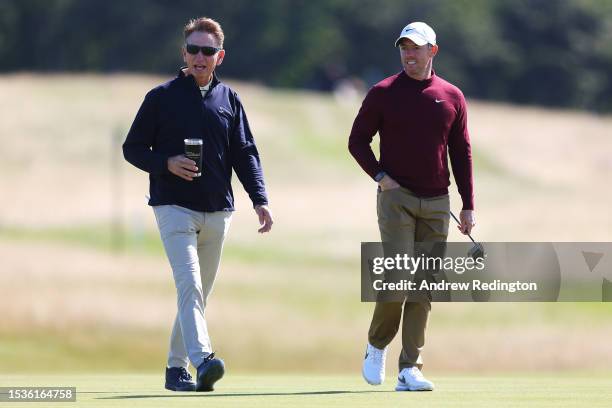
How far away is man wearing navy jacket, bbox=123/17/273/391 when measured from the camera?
34.1ft

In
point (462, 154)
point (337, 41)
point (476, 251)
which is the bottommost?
point (476, 251)

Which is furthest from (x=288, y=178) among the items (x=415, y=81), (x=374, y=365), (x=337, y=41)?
(x=337, y=41)

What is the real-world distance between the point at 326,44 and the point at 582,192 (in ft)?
158

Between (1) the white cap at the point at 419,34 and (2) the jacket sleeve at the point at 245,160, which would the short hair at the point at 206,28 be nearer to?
(2) the jacket sleeve at the point at 245,160

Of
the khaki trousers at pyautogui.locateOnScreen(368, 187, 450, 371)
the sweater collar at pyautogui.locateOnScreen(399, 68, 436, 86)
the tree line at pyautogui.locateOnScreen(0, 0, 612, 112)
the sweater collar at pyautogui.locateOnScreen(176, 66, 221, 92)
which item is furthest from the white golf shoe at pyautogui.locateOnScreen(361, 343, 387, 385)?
the tree line at pyautogui.locateOnScreen(0, 0, 612, 112)

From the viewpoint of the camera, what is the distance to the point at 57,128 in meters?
64.2

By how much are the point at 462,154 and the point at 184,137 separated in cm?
179

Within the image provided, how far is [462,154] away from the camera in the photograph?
10.9 m

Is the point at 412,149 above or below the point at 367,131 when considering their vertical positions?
below

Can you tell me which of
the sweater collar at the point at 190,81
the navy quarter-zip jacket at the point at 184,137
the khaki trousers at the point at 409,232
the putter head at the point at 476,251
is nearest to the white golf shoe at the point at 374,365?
the khaki trousers at the point at 409,232

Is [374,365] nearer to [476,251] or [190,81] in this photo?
[476,251]

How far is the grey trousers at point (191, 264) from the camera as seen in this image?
10352 mm

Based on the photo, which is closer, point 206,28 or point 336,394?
point 336,394

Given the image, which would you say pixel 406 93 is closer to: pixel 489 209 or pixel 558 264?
pixel 558 264
